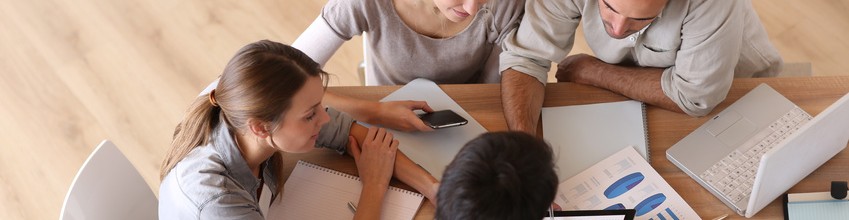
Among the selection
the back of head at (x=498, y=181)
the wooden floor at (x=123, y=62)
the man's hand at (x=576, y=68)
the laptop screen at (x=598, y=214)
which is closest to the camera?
the back of head at (x=498, y=181)

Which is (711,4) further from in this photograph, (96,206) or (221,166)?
(96,206)

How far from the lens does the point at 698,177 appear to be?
1589 millimetres

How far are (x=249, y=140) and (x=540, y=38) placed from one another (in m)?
0.60

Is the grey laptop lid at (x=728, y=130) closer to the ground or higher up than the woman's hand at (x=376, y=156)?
closer to the ground

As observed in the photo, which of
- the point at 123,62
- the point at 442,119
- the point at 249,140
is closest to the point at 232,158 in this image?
the point at 249,140

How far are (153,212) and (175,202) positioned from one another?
304 mm

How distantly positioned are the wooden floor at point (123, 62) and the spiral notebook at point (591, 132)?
1.07 m

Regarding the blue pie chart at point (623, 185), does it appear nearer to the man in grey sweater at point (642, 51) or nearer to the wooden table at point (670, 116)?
the wooden table at point (670, 116)

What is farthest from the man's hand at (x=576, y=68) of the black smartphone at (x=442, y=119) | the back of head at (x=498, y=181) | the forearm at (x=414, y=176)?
the back of head at (x=498, y=181)

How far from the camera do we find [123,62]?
277cm

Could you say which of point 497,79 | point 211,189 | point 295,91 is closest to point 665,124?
point 497,79

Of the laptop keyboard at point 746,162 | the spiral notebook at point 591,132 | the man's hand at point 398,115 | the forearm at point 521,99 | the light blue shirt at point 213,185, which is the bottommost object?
the laptop keyboard at point 746,162

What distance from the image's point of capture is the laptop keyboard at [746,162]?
157 cm

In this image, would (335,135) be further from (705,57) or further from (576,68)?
(705,57)
